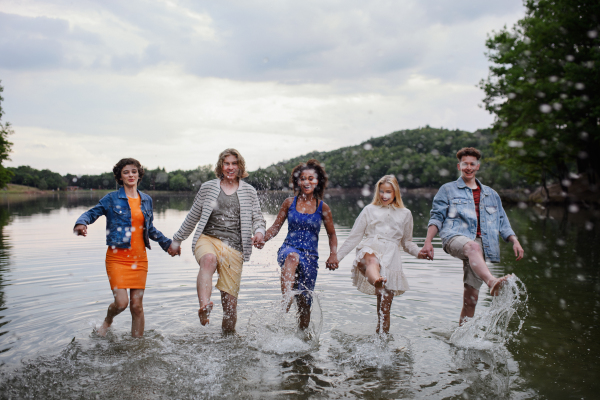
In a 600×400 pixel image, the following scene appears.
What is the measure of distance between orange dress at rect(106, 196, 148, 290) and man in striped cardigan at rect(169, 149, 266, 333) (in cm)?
44

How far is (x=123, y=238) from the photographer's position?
5363 mm

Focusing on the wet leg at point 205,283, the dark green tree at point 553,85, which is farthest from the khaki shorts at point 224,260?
the dark green tree at point 553,85

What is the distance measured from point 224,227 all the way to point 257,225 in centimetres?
42

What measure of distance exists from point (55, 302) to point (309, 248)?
14.8ft

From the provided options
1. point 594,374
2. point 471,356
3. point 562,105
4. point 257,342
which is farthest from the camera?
point 562,105

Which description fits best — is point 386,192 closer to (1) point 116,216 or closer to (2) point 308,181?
(2) point 308,181

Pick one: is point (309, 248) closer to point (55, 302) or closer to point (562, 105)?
point (55, 302)

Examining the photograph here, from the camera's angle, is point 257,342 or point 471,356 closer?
point 471,356

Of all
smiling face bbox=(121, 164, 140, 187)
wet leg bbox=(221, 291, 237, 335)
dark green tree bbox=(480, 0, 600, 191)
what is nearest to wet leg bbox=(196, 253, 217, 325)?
wet leg bbox=(221, 291, 237, 335)

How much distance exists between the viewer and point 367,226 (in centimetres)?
590

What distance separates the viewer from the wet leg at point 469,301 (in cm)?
584

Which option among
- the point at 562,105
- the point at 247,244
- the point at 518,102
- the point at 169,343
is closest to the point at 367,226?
the point at 247,244

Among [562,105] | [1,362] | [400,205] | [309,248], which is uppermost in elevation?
[562,105]

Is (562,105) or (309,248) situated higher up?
(562,105)
